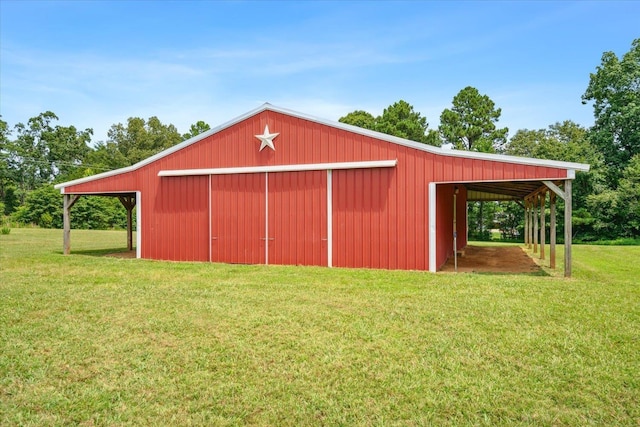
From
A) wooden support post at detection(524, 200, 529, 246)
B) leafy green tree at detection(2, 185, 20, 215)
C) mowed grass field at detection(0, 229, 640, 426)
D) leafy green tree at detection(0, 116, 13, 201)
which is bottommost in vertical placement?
mowed grass field at detection(0, 229, 640, 426)

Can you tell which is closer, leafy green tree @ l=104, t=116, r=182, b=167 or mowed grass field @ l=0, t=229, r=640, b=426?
mowed grass field @ l=0, t=229, r=640, b=426

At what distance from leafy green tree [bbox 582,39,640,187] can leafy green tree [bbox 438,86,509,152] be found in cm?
583

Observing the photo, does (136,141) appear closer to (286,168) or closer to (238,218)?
(238,218)

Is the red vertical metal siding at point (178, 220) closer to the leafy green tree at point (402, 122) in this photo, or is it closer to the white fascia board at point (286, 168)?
the white fascia board at point (286, 168)

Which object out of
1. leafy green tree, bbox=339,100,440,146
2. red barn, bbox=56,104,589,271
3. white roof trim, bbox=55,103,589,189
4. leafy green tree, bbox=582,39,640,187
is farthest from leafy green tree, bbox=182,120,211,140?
leafy green tree, bbox=582,39,640,187

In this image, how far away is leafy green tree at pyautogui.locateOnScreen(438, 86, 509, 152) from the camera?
2997 cm

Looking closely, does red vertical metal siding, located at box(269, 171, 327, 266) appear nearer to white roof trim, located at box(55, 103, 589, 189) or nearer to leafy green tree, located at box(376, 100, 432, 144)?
white roof trim, located at box(55, 103, 589, 189)

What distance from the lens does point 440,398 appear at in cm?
302

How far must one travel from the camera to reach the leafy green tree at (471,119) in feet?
98.3

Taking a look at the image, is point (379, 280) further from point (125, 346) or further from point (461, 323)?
point (125, 346)

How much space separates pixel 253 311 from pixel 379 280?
3.08 metres

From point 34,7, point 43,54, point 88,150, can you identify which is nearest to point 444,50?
point 34,7

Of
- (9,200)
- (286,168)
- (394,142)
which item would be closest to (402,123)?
(286,168)

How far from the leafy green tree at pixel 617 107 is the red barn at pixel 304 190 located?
723 inches
